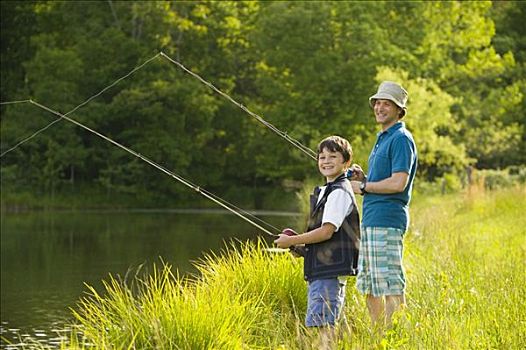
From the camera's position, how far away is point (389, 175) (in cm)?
585

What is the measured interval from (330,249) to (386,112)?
0.81m

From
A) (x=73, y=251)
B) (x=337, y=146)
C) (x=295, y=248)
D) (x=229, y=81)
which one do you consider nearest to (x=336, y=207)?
(x=337, y=146)

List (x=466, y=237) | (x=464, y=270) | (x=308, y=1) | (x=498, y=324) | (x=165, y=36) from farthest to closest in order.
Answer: (x=165, y=36)
(x=308, y=1)
(x=466, y=237)
(x=464, y=270)
(x=498, y=324)

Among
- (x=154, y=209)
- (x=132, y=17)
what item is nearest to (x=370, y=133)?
(x=154, y=209)

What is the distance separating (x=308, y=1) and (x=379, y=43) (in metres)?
3.18

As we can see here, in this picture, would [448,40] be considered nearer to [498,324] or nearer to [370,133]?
[370,133]

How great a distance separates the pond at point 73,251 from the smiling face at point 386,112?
2349mm

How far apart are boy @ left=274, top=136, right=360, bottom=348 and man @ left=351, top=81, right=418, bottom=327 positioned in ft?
0.38

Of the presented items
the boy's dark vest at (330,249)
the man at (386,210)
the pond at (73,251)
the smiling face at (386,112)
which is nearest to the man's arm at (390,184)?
the man at (386,210)

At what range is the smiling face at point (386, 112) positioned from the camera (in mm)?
5902

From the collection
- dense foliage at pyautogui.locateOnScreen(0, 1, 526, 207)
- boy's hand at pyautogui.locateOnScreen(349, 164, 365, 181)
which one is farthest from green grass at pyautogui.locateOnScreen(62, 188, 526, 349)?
dense foliage at pyautogui.locateOnScreen(0, 1, 526, 207)

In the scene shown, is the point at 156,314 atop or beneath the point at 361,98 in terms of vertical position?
beneath

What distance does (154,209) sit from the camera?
39094 mm

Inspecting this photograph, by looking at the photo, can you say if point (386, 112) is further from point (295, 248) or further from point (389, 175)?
point (295, 248)
